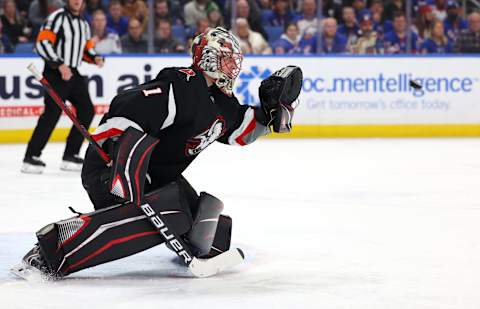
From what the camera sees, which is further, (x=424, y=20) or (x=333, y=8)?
(x=424, y=20)

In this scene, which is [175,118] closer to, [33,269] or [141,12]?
[33,269]

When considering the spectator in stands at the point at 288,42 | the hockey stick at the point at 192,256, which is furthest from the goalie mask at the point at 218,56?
the spectator in stands at the point at 288,42

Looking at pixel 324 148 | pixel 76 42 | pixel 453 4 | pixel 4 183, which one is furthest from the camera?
pixel 453 4

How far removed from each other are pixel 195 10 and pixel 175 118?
6.82 m

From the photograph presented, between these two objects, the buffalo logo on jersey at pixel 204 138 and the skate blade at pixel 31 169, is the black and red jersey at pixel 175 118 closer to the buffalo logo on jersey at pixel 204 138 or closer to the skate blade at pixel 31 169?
the buffalo logo on jersey at pixel 204 138

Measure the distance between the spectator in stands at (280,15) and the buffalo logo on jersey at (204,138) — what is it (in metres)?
6.92

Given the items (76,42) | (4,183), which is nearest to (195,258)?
(4,183)

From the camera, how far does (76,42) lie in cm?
753

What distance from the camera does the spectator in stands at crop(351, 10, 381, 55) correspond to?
10391 millimetres

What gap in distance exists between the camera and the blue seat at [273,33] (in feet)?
34.1

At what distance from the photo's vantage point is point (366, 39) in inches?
414

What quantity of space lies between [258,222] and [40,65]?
15.5ft

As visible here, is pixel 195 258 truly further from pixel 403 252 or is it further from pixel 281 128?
pixel 403 252

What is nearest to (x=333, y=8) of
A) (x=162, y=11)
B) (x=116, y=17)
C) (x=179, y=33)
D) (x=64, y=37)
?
(x=179, y=33)
